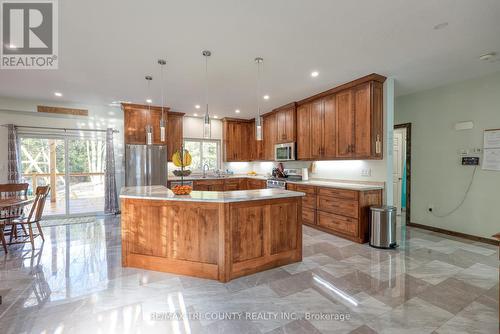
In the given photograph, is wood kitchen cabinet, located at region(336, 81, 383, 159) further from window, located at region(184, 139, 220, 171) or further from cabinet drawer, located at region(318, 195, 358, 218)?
window, located at region(184, 139, 220, 171)

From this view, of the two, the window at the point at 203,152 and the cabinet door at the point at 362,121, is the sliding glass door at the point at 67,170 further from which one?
the cabinet door at the point at 362,121

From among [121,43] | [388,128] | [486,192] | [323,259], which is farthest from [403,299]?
[121,43]

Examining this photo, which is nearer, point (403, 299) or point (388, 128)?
point (403, 299)

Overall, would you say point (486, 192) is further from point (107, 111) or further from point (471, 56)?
point (107, 111)

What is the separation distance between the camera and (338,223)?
4.05 m

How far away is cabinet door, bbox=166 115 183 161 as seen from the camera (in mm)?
6152

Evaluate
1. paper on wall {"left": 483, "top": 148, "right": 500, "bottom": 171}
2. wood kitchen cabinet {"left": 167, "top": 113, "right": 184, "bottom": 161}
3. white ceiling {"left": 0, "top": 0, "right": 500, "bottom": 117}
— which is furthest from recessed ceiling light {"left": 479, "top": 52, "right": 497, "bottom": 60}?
wood kitchen cabinet {"left": 167, "top": 113, "right": 184, "bottom": 161}

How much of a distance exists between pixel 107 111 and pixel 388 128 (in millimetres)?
6398

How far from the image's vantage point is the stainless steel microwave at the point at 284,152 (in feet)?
18.1

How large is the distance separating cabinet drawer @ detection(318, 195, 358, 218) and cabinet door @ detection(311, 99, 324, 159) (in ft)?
3.26

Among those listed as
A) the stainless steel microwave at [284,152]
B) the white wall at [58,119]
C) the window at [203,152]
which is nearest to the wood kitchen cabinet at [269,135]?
the stainless steel microwave at [284,152]

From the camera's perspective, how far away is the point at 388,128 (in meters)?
3.87

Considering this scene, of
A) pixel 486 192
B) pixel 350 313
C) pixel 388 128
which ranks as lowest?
pixel 350 313

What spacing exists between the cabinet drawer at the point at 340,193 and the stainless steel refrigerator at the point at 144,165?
3822 mm
